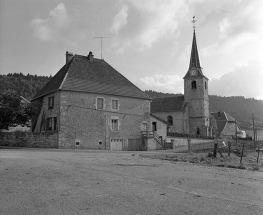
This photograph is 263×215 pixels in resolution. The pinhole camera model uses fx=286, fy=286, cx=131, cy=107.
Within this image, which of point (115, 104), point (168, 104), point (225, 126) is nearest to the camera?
point (115, 104)

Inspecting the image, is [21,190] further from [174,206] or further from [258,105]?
[258,105]

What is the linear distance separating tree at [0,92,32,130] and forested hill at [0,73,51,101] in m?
63.3

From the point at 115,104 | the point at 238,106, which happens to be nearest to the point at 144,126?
the point at 115,104

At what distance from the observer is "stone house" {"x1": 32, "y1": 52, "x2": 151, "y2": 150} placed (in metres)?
28.9

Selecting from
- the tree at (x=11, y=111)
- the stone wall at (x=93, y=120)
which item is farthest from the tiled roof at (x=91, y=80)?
the tree at (x=11, y=111)

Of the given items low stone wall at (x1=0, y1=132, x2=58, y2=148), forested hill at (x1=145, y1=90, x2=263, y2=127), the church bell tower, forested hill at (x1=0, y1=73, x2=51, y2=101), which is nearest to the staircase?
low stone wall at (x1=0, y1=132, x2=58, y2=148)

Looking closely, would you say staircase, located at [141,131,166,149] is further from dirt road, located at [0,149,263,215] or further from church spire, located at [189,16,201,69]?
church spire, located at [189,16,201,69]

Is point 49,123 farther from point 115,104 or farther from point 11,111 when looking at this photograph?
point 115,104

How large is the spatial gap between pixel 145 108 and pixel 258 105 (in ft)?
433

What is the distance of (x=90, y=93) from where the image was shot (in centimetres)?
3059

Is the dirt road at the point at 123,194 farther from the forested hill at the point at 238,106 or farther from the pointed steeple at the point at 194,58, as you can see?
the forested hill at the point at 238,106

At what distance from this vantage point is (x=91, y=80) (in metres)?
31.7

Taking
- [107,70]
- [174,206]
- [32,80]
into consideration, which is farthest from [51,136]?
[32,80]

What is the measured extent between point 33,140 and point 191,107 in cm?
3926
